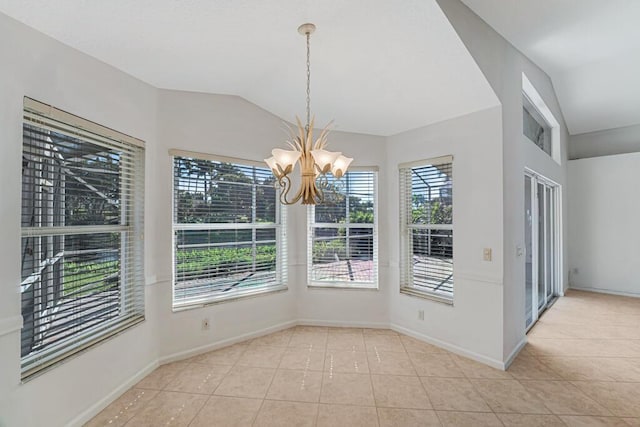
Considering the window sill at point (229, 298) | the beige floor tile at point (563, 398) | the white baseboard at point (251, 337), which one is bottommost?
the beige floor tile at point (563, 398)

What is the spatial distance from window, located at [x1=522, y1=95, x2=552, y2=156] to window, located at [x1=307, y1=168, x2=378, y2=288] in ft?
6.45

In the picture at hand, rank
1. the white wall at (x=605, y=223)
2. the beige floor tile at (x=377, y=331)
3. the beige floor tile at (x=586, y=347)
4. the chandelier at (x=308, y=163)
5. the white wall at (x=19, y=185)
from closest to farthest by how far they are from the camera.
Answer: the white wall at (x=19, y=185) < the chandelier at (x=308, y=163) < the beige floor tile at (x=586, y=347) < the beige floor tile at (x=377, y=331) < the white wall at (x=605, y=223)

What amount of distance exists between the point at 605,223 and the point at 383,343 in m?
5.12

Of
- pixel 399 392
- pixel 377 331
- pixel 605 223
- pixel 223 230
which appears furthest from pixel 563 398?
pixel 605 223

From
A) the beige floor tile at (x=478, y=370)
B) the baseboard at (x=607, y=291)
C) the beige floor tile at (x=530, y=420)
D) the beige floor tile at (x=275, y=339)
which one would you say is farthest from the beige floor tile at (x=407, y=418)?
the baseboard at (x=607, y=291)

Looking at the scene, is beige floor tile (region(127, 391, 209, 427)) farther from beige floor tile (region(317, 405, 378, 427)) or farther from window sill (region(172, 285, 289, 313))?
beige floor tile (region(317, 405, 378, 427))

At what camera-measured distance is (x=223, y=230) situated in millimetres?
3211

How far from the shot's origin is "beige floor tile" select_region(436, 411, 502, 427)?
6.68 ft

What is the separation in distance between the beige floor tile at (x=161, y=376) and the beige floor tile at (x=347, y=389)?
1321mm

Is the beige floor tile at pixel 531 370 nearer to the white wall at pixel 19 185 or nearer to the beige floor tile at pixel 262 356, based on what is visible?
the beige floor tile at pixel 262 356

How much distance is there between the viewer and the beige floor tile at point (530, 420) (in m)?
2.04

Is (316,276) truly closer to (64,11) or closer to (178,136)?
(178,136)

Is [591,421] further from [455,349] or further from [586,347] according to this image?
[586,347]

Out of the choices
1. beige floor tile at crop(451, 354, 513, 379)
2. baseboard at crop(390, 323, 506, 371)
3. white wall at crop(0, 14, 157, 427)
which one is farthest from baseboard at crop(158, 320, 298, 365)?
beige floor tile at crop(451, 354, 513, 379)
